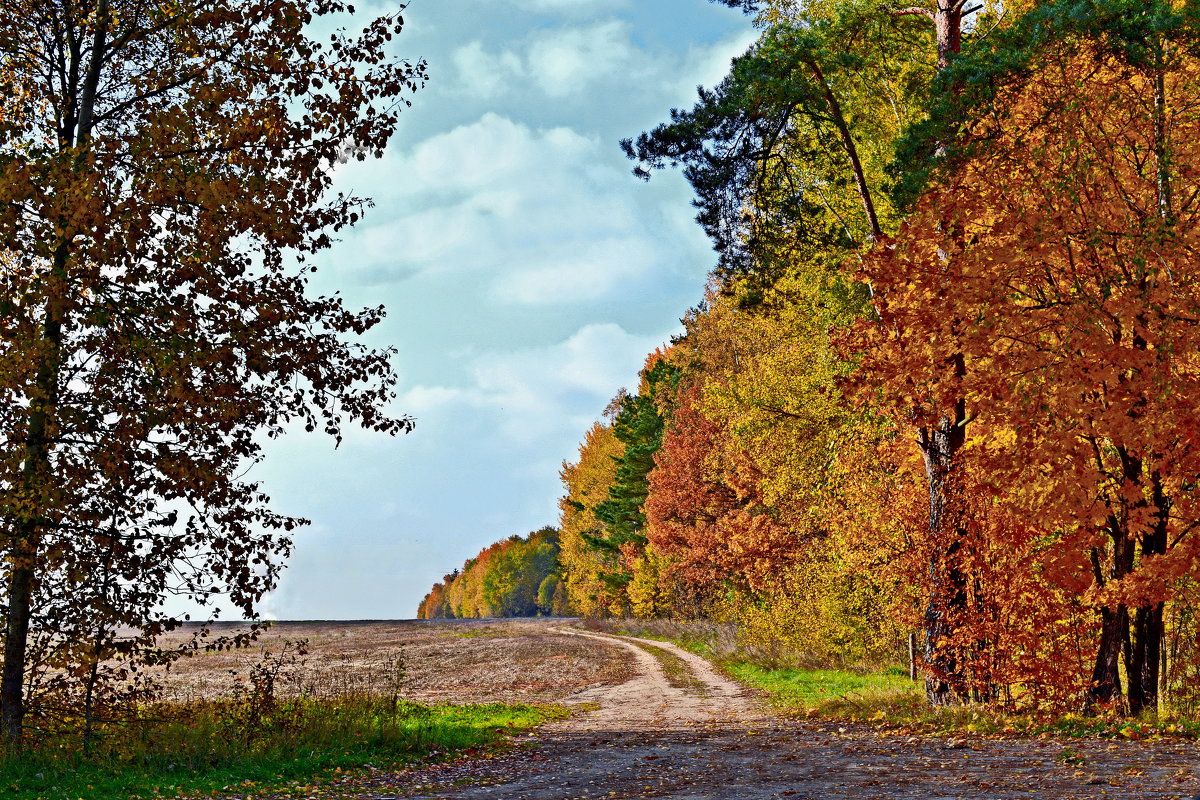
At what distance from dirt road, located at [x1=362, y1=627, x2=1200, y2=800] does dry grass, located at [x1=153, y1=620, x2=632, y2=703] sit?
4.07 meters

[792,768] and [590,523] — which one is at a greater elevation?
[590,523]

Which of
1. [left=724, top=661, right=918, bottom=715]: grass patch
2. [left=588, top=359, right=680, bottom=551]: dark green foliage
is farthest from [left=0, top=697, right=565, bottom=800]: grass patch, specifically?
[left=588, top=359, right=680, bottom=551]: dark green foliage

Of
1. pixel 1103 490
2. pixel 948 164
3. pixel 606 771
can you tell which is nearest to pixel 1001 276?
pixel 948 164

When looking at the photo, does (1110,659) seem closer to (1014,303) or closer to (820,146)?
(1014,303)

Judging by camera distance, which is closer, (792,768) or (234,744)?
(792,768)

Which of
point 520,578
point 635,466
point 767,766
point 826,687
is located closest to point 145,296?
point 767,766

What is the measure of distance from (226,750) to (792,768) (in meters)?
6.96

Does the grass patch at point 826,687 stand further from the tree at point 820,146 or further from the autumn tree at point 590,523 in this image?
the autumn tree at point 590,523

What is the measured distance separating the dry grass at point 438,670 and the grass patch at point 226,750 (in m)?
1.53

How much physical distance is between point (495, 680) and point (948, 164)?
2134 centimetres

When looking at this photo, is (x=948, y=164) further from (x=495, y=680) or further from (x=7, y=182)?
(x=495, y=680)

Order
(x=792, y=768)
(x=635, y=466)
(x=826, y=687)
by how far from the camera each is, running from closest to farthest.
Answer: (x=792, y=768), (x=826, y=687), (x=635, y=466)

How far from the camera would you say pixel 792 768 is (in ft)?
34.9

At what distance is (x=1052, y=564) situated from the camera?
43.9ft
